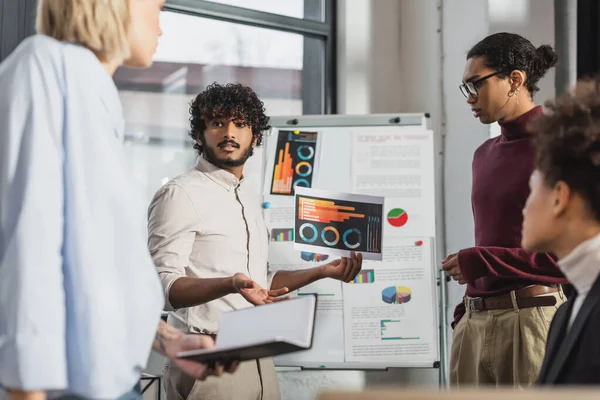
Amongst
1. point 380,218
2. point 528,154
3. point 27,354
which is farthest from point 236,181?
point 27,354

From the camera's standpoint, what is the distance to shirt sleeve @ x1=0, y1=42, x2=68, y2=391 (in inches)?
45.9

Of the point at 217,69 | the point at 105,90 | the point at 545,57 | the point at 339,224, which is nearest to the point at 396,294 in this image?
the point at 339,224

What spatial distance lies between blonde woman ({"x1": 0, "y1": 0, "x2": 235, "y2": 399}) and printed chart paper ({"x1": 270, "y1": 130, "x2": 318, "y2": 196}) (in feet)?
8.09

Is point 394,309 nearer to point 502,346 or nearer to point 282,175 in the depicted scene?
point 282,175

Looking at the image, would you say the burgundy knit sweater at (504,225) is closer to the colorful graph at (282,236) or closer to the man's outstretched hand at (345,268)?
the man's outstretched hand at (345,268)

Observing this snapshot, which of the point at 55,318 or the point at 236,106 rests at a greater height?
the point at 236,106

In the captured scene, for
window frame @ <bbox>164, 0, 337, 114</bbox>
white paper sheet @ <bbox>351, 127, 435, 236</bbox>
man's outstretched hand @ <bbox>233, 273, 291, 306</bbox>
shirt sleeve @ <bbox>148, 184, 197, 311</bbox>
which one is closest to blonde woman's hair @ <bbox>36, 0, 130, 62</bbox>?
man's outstretched hand @ <bbox>233, 273, 291, 306</bbox>

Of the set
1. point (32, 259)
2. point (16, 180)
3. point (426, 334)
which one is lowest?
point (426, 334)

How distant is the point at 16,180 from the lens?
4.07ft

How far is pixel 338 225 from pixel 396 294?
987 mm

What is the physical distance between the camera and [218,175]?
2.92 metres

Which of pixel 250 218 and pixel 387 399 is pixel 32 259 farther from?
pixel 250 218

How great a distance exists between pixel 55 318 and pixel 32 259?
0.10 metres

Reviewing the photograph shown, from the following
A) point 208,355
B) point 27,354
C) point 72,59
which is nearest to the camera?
point 27,354
